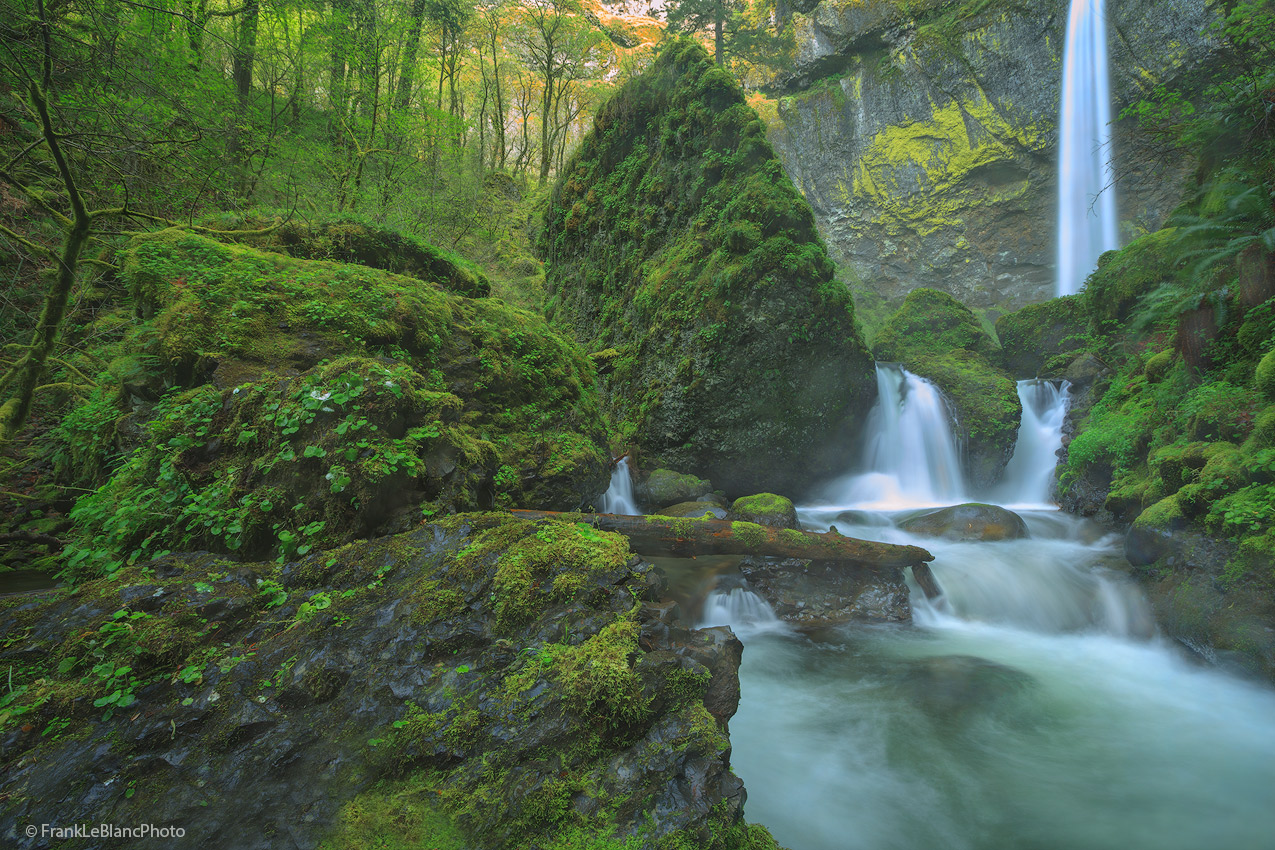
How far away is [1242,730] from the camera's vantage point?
157 inches

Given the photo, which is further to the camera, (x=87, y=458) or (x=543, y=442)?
(x=543, y=442)

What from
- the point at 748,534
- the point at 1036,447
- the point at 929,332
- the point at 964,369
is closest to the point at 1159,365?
the point at 1036,447

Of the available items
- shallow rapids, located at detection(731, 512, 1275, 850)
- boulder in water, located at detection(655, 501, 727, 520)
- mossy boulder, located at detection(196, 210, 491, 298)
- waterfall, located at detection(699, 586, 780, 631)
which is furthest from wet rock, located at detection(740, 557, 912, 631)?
mossy boulder, located at detection(196, 210, 491, 298)

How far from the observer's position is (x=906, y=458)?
10.9 meters

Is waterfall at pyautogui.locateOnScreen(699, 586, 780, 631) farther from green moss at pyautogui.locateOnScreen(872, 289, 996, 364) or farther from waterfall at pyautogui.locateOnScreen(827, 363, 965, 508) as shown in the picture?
green moss at pyautogui.locateOnScreen(872, 289, 996, 364)

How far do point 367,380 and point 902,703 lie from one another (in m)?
5.16

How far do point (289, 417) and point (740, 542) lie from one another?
4435 millimetres

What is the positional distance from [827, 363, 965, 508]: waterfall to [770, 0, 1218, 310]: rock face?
13.8 m

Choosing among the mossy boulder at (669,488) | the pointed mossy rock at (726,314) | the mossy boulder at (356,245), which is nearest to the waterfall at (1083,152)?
the pointed mossy rock at (726,314)

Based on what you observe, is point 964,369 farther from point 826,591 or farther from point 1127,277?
point 826,591

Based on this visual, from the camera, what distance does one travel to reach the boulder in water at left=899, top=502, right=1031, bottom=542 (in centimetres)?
787

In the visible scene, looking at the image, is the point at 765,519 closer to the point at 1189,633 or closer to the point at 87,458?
the point at 1189,633

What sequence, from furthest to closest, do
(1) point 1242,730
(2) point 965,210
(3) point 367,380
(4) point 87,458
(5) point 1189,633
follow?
(2) point 965,210, (5) point 1189,633, (4) point 87,458, (1) point 1242,730, (3) point 367,380

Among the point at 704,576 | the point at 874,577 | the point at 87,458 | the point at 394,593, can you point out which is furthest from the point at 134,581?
the point at 874,577
